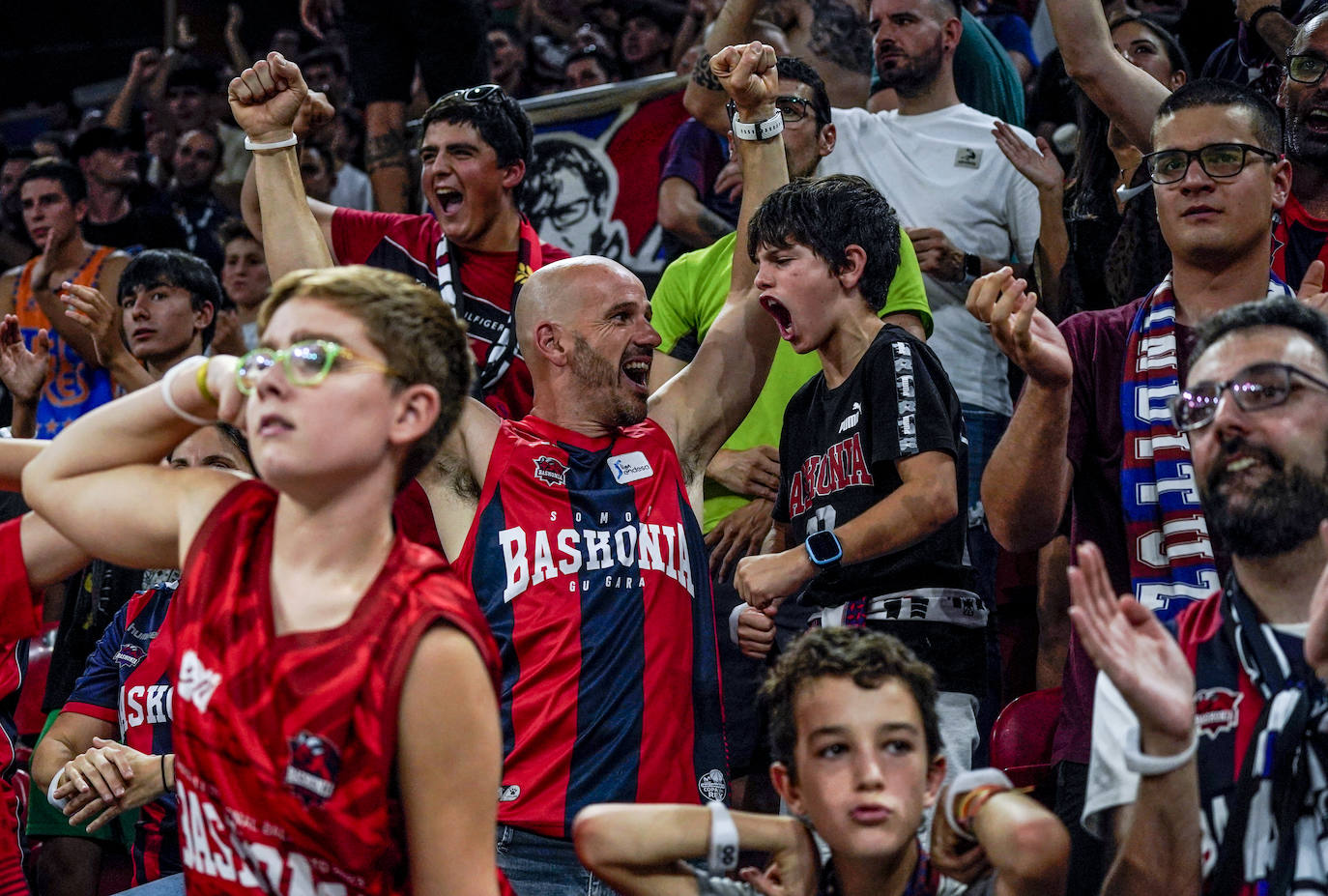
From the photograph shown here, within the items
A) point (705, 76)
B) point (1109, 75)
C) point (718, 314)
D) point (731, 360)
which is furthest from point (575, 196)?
point (1109, 75)

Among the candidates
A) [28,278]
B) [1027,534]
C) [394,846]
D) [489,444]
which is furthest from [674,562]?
[28,278]

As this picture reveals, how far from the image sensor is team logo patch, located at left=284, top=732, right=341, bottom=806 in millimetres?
2045

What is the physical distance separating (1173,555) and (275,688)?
76.6 inches

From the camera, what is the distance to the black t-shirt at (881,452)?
3.39m

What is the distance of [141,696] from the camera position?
407 cm

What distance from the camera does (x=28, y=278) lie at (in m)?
7.00

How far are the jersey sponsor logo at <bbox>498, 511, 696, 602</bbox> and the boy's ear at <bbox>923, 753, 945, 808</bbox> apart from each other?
3.09 feet

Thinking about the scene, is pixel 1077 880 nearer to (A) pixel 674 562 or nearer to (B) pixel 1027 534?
(B) pixel 1027 534

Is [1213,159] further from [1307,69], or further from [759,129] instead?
[759,129]

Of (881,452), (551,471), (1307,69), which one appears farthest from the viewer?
(1307,69)

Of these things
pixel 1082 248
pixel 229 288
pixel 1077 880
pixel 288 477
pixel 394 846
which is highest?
pixel 229 288

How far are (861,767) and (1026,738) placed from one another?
3.35 feet

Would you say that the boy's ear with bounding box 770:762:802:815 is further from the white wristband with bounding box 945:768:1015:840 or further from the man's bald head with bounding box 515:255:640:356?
the man's bald head with bounding box 515:255:640:356

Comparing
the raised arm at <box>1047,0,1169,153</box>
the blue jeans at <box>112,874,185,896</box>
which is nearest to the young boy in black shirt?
the raised arm at <box>1047,0,1169,153</box>
